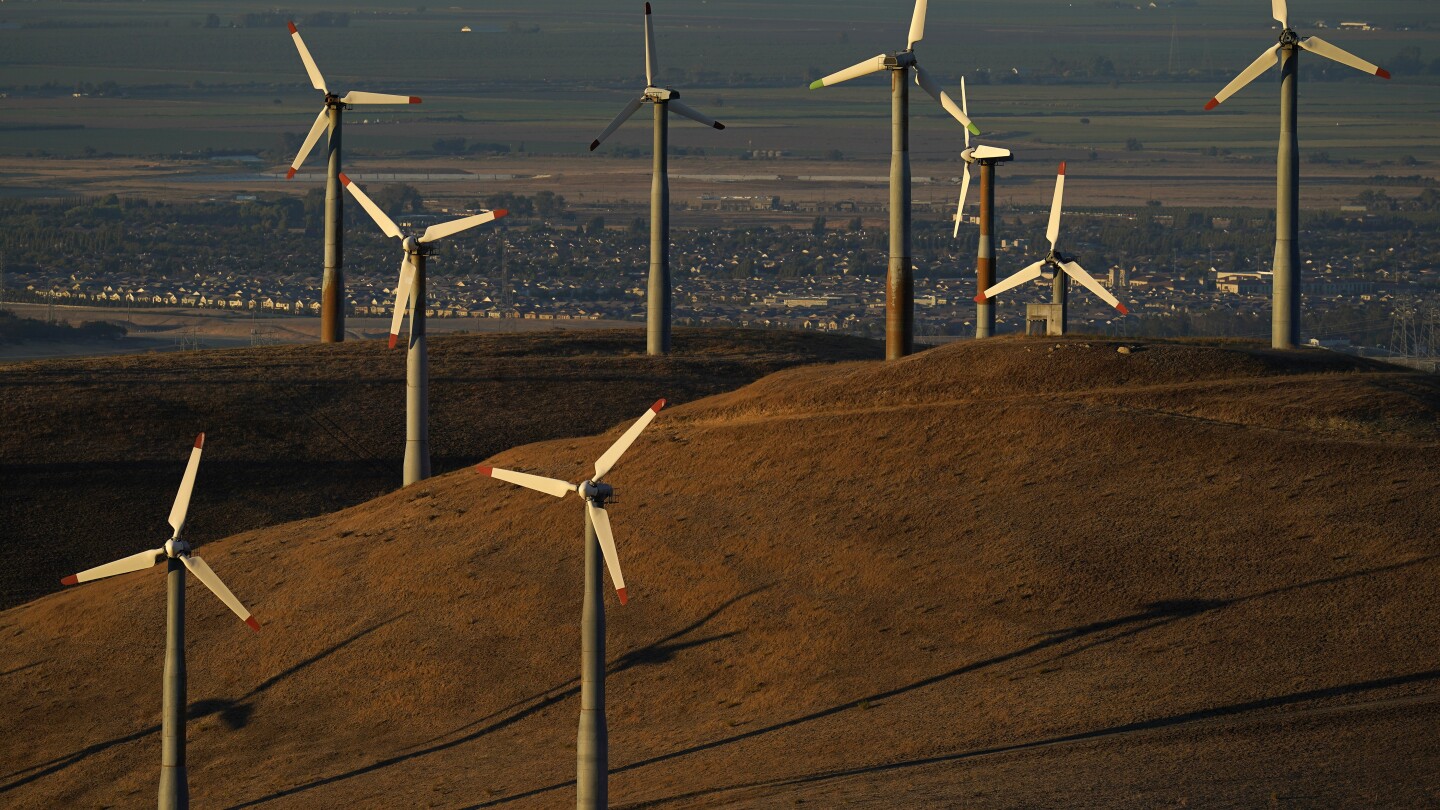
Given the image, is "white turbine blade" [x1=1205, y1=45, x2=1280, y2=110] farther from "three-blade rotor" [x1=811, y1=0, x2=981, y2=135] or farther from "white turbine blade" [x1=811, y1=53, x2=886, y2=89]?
"white turbine blade" [x1=811, y1=53, x2=886, y2=89]

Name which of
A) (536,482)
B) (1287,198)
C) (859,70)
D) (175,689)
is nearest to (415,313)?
(859,70)

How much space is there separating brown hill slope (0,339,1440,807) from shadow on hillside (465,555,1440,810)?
81 millimetres

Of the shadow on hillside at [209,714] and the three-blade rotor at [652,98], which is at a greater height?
the three-blade rotor at [652,98]

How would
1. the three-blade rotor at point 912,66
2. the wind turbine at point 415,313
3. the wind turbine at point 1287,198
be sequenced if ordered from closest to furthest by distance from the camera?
the wind turbine at point 415,313 → the wind turbine at point 1287,198 → the three-blade rotor at point 912,66

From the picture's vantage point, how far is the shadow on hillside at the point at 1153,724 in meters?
35.8

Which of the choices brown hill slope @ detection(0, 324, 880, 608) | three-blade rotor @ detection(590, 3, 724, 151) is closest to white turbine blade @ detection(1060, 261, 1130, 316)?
brown hill slope @ detection(0, 324, 880, 608)

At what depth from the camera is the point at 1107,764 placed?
34.5 meters

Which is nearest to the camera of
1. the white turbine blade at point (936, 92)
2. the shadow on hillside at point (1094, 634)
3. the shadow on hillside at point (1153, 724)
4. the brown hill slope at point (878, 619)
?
the shadow on hillside at point (1153, 724)

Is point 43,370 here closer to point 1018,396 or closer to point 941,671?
point 1018,396

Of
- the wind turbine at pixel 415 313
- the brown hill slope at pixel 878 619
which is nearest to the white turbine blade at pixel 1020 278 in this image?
the brown hill slope at pixel 878 619

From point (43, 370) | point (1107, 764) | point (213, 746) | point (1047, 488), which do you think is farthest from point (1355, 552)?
point (43, 370)

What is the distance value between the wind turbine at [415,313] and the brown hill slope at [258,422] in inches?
124

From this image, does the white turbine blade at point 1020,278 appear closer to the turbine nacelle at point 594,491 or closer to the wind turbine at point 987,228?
the wind turbine at point 987,228

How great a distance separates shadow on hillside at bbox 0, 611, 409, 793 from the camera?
43.7 meters
